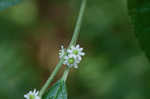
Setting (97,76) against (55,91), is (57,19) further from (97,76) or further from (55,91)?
(55,91)

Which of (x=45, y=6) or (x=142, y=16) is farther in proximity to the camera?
(x=45, y=6)

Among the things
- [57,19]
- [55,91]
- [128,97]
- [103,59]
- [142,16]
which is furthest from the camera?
[57,19]

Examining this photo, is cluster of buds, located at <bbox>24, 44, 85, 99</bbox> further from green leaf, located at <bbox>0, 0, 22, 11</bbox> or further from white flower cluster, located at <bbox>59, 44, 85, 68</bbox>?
green leaf, located at <bbox>0, 0, 22, 11</bbox>

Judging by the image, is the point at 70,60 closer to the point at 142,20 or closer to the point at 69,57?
the point at 69,57

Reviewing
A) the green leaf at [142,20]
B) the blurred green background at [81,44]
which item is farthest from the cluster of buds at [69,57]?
the blurred green background at [81,44]

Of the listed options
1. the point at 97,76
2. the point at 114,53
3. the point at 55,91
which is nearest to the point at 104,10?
the point at 114,53

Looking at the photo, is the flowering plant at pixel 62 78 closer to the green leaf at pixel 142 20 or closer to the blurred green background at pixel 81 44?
the green leaf at pixel 142 20

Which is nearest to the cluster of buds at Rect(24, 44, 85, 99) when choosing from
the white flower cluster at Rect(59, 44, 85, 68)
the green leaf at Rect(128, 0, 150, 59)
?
the white flower cluster at Rect(59, 44, 85, 68)
